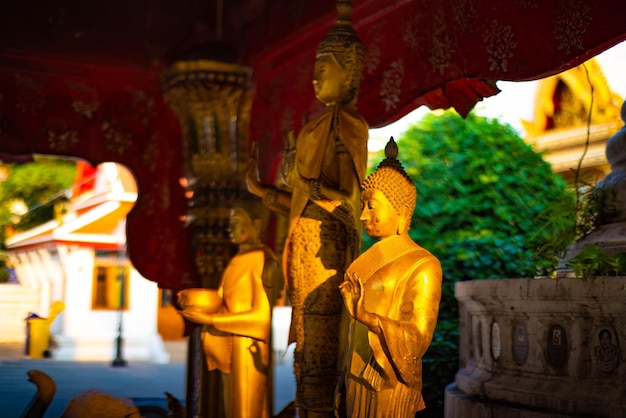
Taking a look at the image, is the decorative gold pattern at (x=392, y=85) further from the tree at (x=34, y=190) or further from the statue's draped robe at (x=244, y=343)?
the tree at (x=34, y=190)

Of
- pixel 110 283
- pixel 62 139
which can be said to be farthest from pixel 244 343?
pixel 110 283

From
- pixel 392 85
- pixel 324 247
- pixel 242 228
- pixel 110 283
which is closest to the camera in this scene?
pixel 324 247

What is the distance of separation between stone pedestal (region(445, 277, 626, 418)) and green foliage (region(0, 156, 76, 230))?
25.4 ft

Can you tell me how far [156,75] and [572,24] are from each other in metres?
3.50

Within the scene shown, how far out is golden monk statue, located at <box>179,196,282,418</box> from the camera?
13.4 feet

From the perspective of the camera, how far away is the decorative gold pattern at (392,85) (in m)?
4.47

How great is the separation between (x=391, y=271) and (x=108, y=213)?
10.8 meters

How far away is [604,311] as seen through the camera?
134 inches

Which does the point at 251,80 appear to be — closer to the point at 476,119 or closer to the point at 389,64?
the point at 389,64

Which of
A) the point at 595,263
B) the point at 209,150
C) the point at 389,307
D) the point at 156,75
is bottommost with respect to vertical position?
the point at 389,307

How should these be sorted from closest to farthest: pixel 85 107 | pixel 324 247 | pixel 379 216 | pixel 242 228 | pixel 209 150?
1. pixel 379 216
2. pixel 324 247
3. pixel 242 228
4. pixel 209 150
5. pixel 85 107

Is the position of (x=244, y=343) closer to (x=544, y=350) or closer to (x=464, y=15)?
(x=544, y=350)

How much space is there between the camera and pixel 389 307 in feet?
9.18

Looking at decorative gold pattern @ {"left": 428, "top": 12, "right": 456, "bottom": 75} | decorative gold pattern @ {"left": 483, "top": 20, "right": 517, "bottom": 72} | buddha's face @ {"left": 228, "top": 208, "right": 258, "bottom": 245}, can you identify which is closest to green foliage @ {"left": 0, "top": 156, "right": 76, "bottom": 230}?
buddha's face @ {"left": 228, "top": 208, "right": 258, "bottom": 245}
